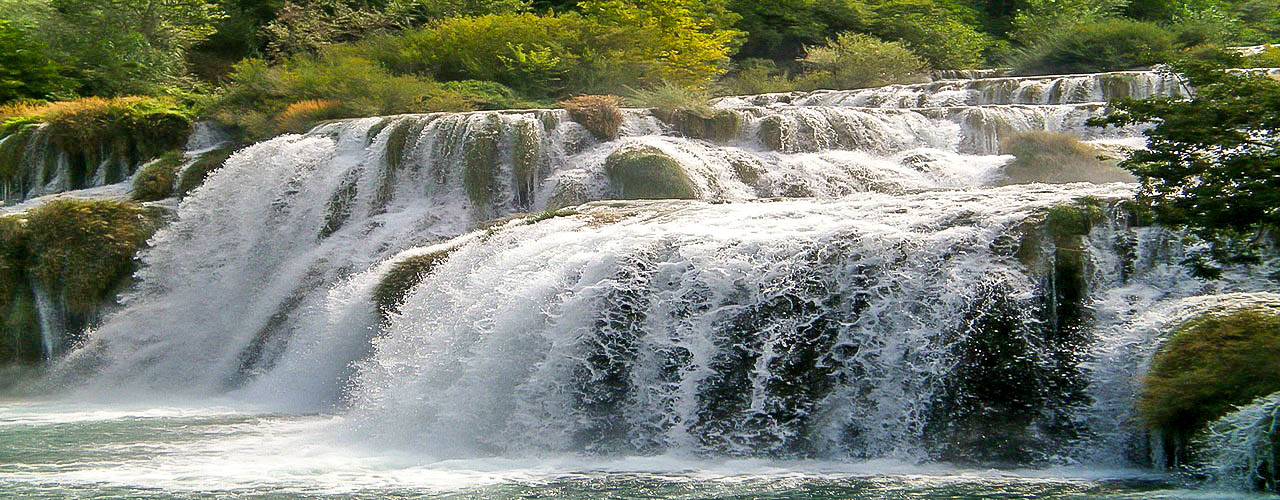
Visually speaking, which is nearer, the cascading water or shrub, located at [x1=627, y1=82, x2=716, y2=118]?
the cascading water

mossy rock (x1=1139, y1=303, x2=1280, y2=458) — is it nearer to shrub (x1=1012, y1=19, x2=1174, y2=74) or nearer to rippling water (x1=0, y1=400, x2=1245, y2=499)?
rippling water (x1=0, y1=400, x2=1245, y2=499)

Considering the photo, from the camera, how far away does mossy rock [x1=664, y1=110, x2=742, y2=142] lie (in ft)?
48.4

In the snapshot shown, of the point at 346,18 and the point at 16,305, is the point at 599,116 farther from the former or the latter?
the point at 346,18

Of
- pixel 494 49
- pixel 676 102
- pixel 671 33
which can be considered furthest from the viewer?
pixel 671 33

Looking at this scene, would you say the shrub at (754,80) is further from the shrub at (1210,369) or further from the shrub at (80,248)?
the shrub at (1210,369)

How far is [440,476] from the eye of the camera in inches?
305

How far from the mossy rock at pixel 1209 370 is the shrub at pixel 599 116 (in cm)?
835

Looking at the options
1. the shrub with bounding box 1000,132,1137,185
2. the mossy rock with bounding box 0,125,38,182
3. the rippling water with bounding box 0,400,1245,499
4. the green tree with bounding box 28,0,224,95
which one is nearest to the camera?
the rippling water with bounding box 0,400,1245,499

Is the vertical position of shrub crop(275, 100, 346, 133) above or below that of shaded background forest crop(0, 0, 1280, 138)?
below

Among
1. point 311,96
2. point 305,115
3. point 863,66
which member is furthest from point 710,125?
point 863,66

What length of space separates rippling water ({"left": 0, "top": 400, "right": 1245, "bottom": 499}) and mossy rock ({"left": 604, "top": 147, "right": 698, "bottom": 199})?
15.7 feet

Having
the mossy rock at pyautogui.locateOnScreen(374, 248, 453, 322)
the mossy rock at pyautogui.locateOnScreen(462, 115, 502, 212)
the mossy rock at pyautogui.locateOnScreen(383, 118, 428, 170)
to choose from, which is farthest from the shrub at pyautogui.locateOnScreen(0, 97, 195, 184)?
the mossy rock at pyautogui.locateOnScreen(374, 248, 453, 322)

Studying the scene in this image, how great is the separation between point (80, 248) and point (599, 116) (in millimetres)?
5860

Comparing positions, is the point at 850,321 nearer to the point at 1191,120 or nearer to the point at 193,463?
the point at 1191,120
